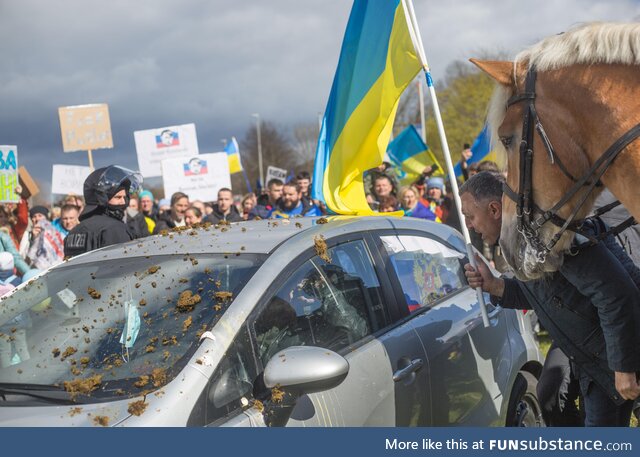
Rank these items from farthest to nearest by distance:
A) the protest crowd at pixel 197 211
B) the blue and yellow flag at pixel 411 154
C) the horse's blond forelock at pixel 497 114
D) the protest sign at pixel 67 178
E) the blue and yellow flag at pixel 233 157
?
the blue and yellow flag at pixel 233 157 → the protest sign at pixel 67 178 → the blue and yellow flag at pixel 411 154 → the protest crowd at pixel 197 211 → the horse's blond forelock at pixel 497 114

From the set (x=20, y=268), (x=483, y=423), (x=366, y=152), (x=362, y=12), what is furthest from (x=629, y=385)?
(x=20, y=268)

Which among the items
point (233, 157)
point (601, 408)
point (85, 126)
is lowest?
point (601, 408)

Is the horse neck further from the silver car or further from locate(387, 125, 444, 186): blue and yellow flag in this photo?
locate(387, 125, 444, 186): blue and yellow flag

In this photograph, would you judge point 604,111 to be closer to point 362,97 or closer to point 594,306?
point 594,306

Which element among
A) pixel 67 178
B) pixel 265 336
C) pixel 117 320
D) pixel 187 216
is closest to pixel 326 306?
pixel 265 336

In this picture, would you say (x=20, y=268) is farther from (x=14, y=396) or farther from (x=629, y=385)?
(x=629, y=385)

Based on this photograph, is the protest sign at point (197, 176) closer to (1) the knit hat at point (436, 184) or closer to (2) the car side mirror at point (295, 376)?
(1) the knit hat at point (436, 184)

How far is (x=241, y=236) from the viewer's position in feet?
10.4

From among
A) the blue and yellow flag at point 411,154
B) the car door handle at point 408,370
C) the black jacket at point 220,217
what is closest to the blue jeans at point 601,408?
the car door handle at point 408,370

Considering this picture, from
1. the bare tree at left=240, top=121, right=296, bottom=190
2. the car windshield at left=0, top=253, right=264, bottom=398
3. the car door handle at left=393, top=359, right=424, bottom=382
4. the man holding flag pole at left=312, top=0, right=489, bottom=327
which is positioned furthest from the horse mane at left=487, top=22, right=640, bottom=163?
the bare tree at left=240, top=121, right=296, bottom=190

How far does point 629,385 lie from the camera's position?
8.24 ft

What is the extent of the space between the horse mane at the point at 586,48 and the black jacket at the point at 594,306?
0.73 metres

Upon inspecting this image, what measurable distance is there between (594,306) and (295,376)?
140cm

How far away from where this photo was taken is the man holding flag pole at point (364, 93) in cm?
400
